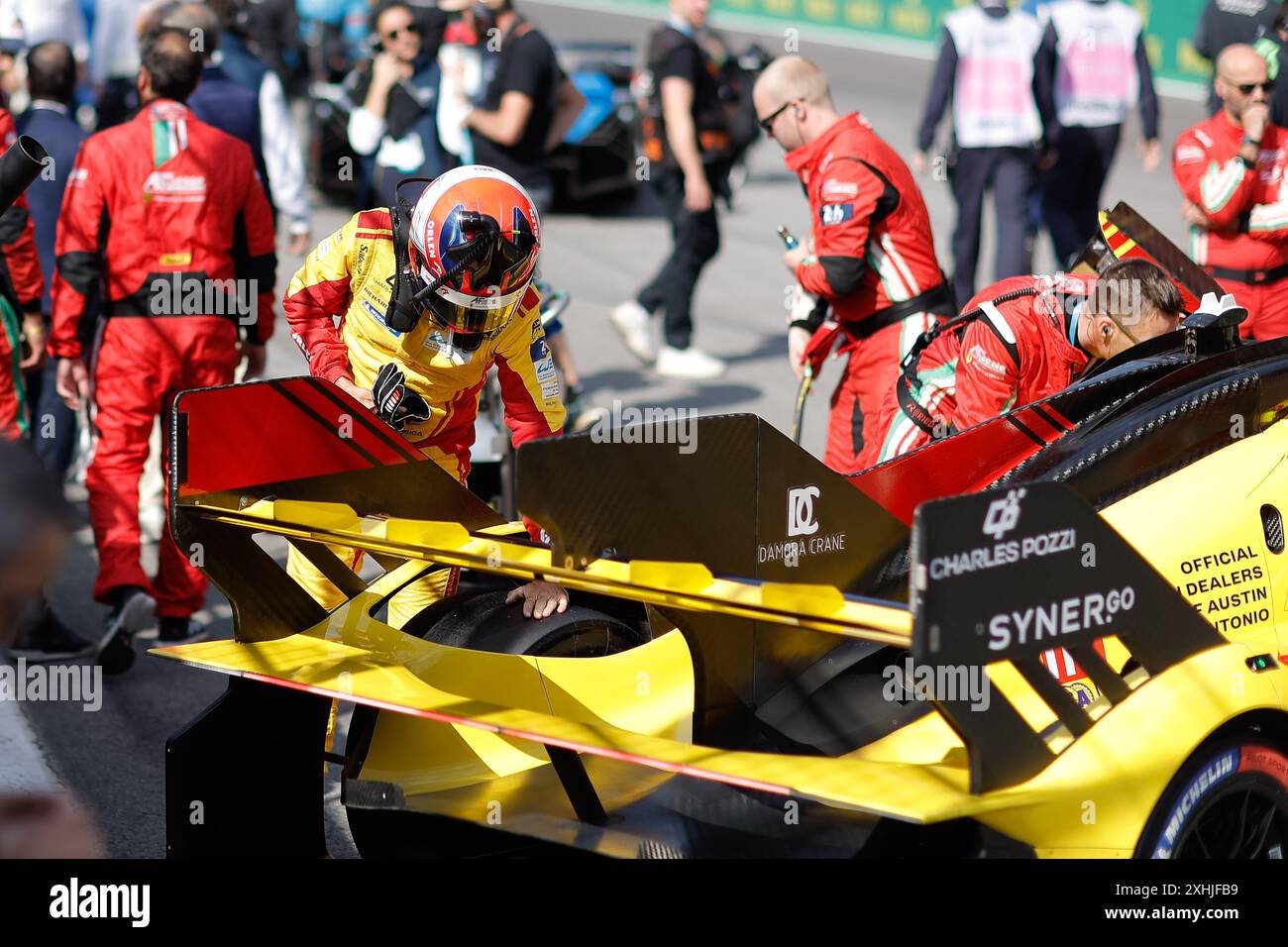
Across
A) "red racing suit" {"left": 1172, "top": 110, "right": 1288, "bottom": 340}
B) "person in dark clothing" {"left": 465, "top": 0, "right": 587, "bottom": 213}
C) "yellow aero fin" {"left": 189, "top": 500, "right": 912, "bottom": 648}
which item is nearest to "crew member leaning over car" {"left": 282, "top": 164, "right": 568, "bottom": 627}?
"yellow aero fin" {"left": 189, "top": 500, "right": 912, "bottom": 648}

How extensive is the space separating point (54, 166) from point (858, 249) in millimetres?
3521

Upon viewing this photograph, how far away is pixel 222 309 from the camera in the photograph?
603 centimetres

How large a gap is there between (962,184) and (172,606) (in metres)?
6.02

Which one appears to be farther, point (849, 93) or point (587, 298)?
point (849, 93)

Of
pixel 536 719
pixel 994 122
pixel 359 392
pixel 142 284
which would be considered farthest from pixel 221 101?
pixel 536 719

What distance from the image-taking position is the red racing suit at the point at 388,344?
4590mm

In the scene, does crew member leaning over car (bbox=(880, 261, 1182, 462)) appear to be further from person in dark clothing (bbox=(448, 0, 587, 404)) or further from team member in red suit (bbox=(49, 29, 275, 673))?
person in dark clothing (bbox=(448, 0, 587, 404))

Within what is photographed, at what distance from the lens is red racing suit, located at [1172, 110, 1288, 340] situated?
6.93m

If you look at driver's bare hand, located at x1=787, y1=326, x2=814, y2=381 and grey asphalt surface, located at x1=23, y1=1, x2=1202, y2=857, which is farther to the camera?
driver's bare hand, located at x1=787, y1=326, x2=814, y2=381

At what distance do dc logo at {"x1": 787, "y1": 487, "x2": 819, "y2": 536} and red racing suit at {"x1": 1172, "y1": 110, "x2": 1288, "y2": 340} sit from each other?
3873 millimetres

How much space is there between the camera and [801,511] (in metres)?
3.66

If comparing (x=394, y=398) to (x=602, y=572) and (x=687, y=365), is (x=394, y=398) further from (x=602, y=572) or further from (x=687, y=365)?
(x=687, y=365)

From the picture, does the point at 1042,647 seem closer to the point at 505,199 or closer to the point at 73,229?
the point at 505,199

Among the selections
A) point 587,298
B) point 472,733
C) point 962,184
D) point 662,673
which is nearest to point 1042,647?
point 662,673
